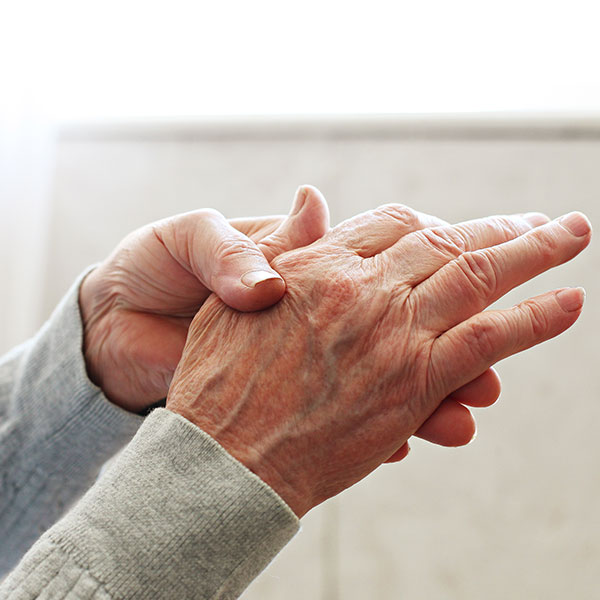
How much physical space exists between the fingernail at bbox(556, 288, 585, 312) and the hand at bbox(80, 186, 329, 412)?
0.93ft

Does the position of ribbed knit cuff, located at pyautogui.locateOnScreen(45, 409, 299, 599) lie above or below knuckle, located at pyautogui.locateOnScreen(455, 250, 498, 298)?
below

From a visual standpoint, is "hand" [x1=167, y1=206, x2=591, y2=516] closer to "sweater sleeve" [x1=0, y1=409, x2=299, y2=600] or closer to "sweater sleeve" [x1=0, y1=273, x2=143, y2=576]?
"sweater sleeve" [x1=0, y1=409, x2=299, y2=600]

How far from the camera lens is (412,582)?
1.28 m

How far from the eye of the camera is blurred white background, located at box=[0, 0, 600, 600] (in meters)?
1.24

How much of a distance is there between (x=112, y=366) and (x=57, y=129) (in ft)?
2.90

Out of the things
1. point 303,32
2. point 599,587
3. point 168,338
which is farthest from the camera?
point 303,32

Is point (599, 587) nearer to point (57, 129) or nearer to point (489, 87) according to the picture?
point (489, 87)

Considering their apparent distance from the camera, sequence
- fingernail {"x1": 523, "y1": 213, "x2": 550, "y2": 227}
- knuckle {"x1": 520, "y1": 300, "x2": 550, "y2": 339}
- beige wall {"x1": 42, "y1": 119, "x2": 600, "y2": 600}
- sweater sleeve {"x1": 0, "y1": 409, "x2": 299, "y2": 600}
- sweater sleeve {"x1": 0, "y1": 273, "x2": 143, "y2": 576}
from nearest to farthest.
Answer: sweater sleeve {"x1": 0, "y1": 409, "x2": 299, "y2": 600} → knuckle {"x1": 520, "y1": 300, "x2": 550, "y2": 339} → fingernail {"x1": 523, "y1": 213, "x2": 550, "y2": 227} → sweater sleeve {"x1": 0, "y1": 273, "x2": 143, "y2": 576} → beige wall {"x1": 42, "y1": 119, "x2": 600, "y2": 600}

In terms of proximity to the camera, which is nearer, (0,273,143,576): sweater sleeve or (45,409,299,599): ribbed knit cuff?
(45,409,299,599): ribbed knit cuff

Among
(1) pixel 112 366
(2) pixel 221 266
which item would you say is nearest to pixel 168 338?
(1) pixel 112 366

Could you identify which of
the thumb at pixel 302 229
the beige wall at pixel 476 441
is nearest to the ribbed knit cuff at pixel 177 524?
the thumb at pixel 302 229

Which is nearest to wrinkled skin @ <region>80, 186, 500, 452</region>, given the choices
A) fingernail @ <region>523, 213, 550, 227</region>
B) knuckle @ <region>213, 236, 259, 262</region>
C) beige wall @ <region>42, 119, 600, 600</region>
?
knuckle @ <region>213, 236, 259, 262</region>

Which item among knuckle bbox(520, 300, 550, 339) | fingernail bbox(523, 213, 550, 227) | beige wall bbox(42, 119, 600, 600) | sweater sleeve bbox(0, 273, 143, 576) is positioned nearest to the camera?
knuckle bbox(520, 300, 550, 339)

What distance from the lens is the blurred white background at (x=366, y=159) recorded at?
1238 mm
